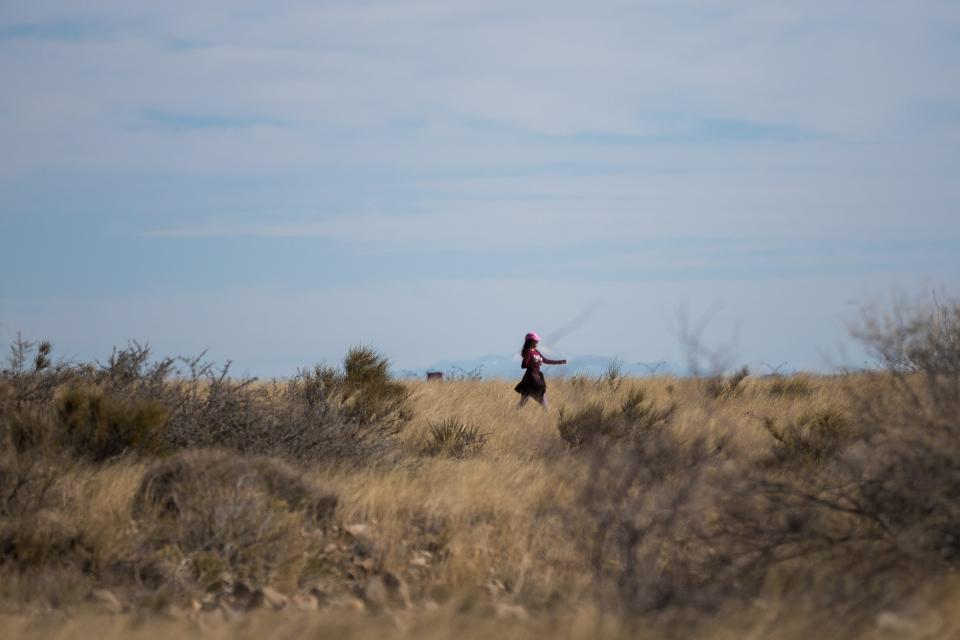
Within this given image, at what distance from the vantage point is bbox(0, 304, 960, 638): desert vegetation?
20.1 ft

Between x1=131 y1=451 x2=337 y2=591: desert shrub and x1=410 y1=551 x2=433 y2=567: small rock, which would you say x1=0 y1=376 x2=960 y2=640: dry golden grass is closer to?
x1=410 y1=551 x2=433 y2=567: small rock

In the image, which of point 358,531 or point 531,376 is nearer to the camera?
point 358,531

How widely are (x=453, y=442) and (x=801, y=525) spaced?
6.45 meters

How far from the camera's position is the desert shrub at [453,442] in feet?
41.1

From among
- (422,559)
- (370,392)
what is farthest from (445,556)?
(370,392)

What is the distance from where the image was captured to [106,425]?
10266 millimetres

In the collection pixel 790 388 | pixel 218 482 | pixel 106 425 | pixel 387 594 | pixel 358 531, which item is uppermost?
pixel 106 425

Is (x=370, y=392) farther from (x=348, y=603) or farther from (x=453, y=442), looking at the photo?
(x=348, y=603)

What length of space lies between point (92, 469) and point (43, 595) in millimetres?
2805

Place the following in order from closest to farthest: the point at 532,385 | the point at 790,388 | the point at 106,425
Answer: the point at 106,425
the point at 532,385
the point at 790,388

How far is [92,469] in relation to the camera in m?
9.64

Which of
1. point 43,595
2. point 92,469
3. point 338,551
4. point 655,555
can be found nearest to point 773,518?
point 655,555

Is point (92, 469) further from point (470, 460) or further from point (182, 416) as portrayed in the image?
point (470, 460)

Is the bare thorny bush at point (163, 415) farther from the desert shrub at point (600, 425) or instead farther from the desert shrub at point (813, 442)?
the desert shrub at point (813, 442)
